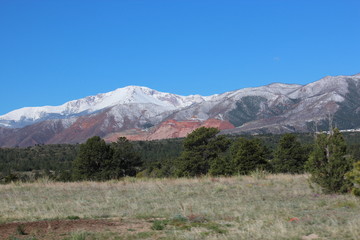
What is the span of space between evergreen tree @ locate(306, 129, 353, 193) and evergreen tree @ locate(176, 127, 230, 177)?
23.0 metres

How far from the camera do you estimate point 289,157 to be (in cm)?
4303

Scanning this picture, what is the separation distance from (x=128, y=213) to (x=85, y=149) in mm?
23324

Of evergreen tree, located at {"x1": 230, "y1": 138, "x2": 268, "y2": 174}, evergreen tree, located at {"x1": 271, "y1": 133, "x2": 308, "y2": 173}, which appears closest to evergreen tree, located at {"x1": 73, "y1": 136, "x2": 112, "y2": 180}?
evergreen tree, located at {"x1": 230, "y1": 138, "x2": 268, "y2": 174}

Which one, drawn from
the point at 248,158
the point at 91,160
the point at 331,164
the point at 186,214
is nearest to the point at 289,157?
the point at 248,158

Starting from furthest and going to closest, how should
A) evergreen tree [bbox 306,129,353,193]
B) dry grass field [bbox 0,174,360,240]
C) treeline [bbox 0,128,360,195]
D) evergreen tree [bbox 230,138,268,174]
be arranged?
1. treeline [bbox 0,128,360,195]
2. evergreen tree [bbox 230,138,268,174]
3. evergreen tree [bbox 306,129,353,193]
4. dry grass field [bbox 0,174,360,240]

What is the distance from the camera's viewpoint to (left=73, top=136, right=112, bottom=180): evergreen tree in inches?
1394

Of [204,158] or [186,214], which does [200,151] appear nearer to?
[204,158]

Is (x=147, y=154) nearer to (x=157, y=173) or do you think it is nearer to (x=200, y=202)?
(x=157, y=173)

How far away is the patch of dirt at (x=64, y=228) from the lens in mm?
9897

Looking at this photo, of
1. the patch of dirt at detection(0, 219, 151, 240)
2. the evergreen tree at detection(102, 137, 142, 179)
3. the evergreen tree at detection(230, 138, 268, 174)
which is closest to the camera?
the patch of dirt at detection(0, 219, 151, 240)

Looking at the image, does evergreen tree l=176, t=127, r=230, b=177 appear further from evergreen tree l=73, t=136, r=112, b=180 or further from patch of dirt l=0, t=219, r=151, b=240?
patch of dirt l=0, t=219, r=151, b=240

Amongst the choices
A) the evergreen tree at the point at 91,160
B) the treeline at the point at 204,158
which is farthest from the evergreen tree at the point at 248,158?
the evergreen tree at the point at 91,160

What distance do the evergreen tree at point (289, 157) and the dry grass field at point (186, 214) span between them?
21.5 metres

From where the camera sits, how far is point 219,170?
121ft
